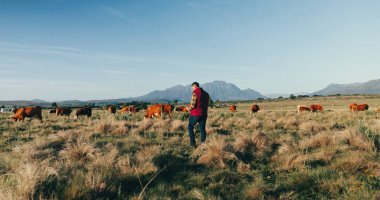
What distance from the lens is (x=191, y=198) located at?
204 inches

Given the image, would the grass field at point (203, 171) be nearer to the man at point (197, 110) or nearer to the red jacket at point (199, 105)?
the man at point (197, 110)

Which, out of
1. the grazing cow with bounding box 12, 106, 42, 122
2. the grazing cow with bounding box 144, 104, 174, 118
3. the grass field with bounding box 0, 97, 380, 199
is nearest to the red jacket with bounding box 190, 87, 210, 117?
the grass field with bounding box 0, 97, 380, 199

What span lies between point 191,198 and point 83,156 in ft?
13.1

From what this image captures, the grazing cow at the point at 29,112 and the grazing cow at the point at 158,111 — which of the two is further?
the grazing cow at the point at 29,112

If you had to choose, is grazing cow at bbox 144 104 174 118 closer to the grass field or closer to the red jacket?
the grass field

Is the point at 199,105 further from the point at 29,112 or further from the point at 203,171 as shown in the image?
the point at 29,112

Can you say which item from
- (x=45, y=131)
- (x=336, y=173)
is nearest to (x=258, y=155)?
(x=336, y=173)

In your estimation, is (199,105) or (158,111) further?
(158,111)

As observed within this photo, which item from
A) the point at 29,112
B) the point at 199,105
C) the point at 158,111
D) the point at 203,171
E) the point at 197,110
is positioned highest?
the point at 199,105

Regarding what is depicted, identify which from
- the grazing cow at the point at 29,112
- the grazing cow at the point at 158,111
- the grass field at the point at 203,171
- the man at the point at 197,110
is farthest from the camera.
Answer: the grazing cow at the point at 29,112

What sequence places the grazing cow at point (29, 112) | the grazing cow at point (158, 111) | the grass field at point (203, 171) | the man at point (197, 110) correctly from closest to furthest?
1. the grass field at point (203, 171)
2. the man at point (197, 110)
3. the grazing cow at point (158, 111)
4. the grazing cow at point (29, 112)

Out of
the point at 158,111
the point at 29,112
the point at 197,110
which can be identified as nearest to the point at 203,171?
the point at 197,110

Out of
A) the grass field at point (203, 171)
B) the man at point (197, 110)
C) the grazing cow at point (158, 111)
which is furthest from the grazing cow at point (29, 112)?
the man at point (197, 110)

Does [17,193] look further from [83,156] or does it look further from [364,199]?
[364,199]
